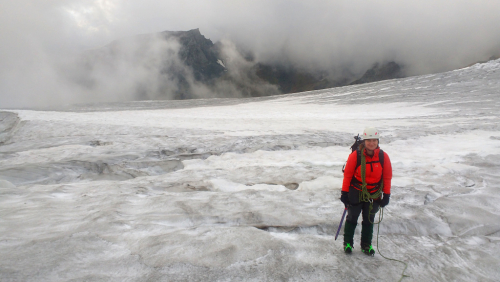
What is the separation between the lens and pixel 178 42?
15625 cm

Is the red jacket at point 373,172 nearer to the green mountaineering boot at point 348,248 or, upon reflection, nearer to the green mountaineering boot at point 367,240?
the green mountaineering boot at point 367,240

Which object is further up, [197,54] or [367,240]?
[197,54]

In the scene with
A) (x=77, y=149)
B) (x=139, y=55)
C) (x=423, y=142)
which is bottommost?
(x=423, y=142)

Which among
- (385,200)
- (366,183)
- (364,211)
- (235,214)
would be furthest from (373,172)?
(235,214)

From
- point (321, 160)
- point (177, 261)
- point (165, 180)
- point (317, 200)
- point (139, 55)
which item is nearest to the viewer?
point (177, 261)

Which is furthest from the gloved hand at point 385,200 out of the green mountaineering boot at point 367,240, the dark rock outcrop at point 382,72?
the dark rock outcrop at point 382,72

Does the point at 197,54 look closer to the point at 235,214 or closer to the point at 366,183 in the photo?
the point at 235,214

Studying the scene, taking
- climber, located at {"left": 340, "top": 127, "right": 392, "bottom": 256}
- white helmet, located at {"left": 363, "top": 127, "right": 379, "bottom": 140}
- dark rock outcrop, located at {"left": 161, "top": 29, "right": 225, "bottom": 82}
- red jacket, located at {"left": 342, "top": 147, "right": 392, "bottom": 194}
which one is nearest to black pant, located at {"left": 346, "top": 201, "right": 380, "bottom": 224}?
climber, located at {"left": 340, "top": 127, "right": 392, "bottom": 256}

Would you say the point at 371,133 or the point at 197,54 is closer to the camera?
the point at 371,133

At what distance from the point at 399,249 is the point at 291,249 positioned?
59.9 inches

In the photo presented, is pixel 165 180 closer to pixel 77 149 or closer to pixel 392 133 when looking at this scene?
pixel 77 149

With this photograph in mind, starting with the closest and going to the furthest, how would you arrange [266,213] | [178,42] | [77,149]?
[266,213] → [77,149] → [178,42]

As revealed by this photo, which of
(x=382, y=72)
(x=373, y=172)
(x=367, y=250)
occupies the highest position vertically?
(x=382, y=72)

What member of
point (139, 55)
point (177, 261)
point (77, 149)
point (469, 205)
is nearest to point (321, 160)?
point (469, 205)
